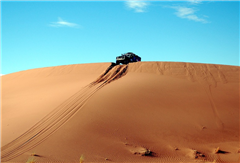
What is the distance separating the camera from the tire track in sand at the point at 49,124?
31.1ft

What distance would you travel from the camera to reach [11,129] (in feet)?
38.0

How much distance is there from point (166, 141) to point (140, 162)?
2.43 m

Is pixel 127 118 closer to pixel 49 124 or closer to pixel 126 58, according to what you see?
pixel 49 124

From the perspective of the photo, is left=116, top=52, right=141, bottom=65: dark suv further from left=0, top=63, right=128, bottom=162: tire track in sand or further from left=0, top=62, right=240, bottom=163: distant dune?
left=0, top=63, right=128, bottom=162: tire track in sand

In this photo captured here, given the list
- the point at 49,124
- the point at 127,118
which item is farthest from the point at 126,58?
the point at 49,124

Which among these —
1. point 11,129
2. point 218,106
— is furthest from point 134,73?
point 11,129

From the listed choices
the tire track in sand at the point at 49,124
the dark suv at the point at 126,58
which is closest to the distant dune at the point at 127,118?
the tire track in sand at the point at 49,124

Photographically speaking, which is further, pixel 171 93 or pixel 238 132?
pixel 171 93

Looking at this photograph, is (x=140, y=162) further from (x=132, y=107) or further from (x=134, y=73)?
Result: (x=134, y=73)

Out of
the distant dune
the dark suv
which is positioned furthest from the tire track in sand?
the dark suv

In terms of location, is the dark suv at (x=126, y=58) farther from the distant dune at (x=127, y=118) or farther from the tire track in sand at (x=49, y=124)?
the tire track in sand at (x=49, y=124)

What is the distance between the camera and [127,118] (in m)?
11.8

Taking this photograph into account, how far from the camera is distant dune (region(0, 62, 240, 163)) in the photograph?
9.30 meters

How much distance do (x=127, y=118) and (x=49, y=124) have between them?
3.84m
